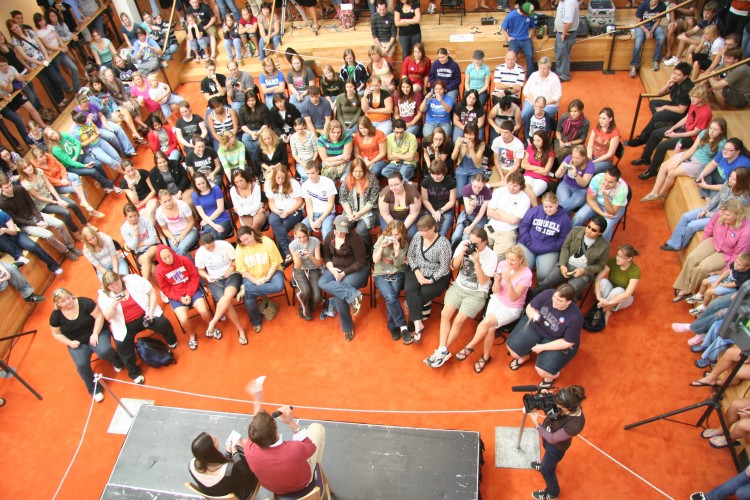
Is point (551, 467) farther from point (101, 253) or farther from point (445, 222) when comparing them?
point (101, 253)

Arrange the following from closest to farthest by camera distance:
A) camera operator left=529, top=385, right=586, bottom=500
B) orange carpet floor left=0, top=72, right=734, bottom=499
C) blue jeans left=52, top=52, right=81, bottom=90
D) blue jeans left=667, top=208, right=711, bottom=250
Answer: camera operator left=529, top=385, right=586, bottom=500
orange carpet floor left=0, top=72, right=734, bottom=499
blue jeans left=667, top=208, right=711, bottom=250
blue jeans left=52, top=52, right=81, bottom=90

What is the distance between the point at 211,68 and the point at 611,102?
17.6ft

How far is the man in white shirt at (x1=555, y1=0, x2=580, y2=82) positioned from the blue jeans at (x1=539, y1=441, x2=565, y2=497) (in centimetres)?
602

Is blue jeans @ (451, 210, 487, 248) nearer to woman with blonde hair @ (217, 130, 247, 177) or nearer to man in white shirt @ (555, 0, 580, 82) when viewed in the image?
woman with blonde hair @ (217, 130, 247, 177)

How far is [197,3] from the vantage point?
30.2 feet

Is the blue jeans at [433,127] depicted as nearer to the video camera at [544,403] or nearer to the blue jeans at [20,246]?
the video camera at [544,403]

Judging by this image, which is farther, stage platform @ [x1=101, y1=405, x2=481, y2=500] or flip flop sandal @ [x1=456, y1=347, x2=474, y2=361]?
flip flop sandal @ [x1=456, y1=347, x2=474, y2=361]

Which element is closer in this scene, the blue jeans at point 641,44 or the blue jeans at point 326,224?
the blue jeans at point 326,224

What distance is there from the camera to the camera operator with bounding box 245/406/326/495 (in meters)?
2.96

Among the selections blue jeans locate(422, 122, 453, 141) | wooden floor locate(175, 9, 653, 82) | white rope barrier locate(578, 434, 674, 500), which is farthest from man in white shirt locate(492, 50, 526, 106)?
white rope barrier locate(578, 434, 674, 500)

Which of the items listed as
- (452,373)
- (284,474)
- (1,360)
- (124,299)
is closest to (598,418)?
(452,373)

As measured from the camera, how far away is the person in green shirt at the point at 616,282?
477cm

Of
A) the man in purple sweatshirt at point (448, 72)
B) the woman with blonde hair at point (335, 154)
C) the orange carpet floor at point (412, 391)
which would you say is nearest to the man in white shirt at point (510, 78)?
the man in purple sweatshirt at point (448, 72)

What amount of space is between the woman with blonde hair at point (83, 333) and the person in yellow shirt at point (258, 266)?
127 cm
